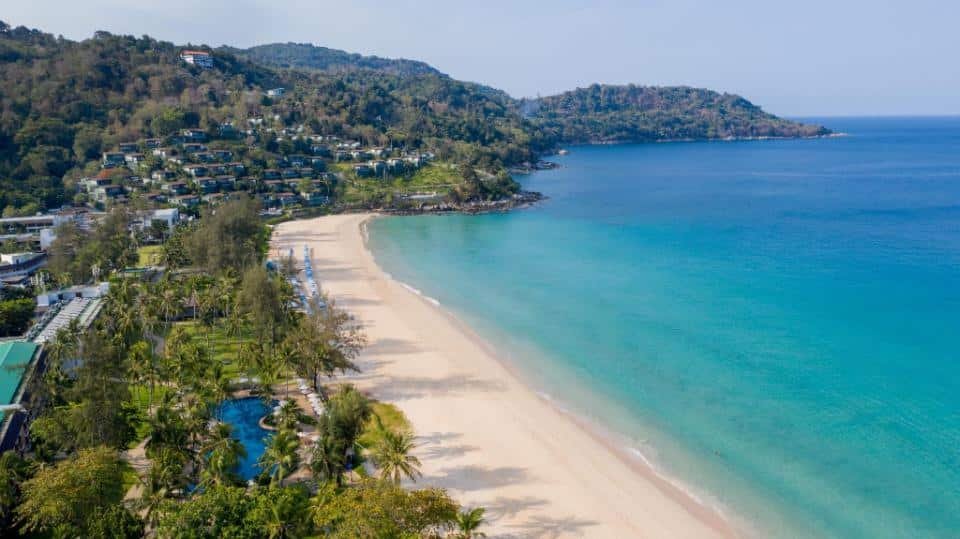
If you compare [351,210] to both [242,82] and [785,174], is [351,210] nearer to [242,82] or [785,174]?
[242,82]

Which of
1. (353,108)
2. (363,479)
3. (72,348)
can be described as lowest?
(363,479)

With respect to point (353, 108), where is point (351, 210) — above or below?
below

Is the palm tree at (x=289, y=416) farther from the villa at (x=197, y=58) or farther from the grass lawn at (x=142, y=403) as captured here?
the villa at (x=197, y=58)

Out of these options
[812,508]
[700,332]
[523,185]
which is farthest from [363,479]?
[523,185]

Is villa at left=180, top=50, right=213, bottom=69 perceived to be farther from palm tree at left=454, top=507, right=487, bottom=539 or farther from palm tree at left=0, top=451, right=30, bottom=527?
palm tree at left=454, top=507, right=487, bottom=539

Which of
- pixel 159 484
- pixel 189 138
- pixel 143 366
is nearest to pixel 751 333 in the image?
pixel 159 484

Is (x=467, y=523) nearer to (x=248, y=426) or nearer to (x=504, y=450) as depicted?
(x=504, y=450)

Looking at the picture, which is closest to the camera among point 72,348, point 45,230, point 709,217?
point 72,348
